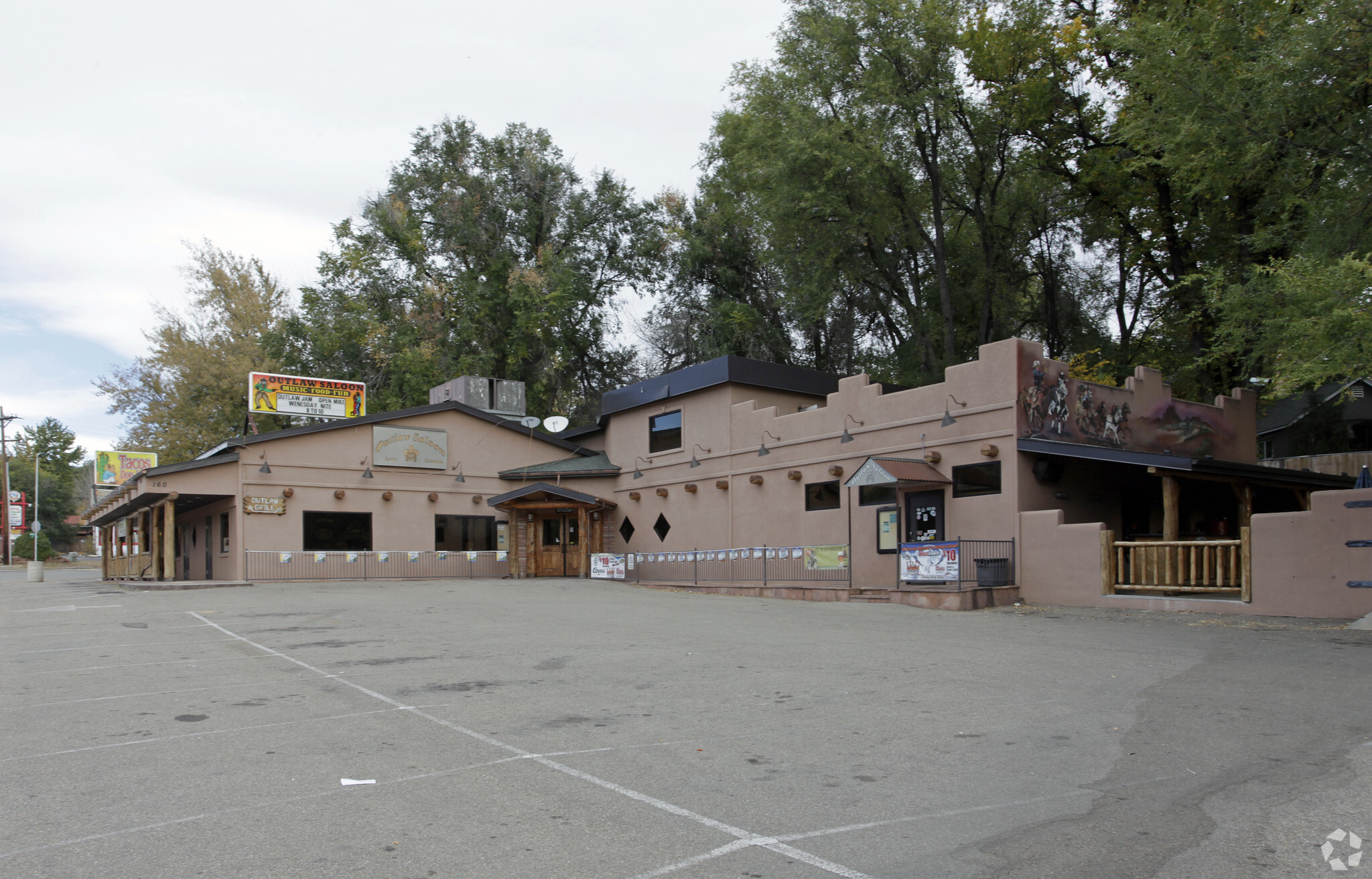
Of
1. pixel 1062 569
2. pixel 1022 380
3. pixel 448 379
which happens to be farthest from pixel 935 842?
pixel 448 379

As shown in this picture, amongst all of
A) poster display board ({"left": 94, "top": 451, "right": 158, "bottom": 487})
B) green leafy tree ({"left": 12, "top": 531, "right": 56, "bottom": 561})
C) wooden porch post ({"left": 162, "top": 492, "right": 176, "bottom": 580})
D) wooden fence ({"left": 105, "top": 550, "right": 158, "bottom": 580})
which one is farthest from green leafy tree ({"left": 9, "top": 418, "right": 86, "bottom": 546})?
wooden porch post ({"left": 162, "top": 492, "right": 176, "bottom": 580})

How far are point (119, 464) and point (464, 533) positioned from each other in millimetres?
26755

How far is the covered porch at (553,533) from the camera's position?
30.6 metres

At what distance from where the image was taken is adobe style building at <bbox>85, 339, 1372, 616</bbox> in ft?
61.0

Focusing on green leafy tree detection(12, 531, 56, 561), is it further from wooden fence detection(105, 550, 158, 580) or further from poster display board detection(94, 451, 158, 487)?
wooden fence detection(105, 550, 158, 580)

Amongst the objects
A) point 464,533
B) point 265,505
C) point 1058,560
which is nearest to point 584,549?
point 464,533

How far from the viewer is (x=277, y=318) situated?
163ft

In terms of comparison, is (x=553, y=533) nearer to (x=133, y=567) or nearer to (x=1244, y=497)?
(x=133, y=567)

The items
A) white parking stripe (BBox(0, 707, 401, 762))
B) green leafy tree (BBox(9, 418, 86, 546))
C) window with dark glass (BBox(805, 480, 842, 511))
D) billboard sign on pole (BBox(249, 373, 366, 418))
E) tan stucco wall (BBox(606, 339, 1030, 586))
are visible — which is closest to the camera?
white parking stripe (BBox(0, 707, 401, 762))

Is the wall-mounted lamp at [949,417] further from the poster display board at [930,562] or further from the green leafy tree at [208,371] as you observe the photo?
the green leafy tree at [208,371]

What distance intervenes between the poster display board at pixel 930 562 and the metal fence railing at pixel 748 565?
2404mm

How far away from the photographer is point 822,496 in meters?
24.4

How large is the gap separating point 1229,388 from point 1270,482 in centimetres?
1010

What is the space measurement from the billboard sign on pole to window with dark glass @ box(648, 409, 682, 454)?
10595 millimetres
